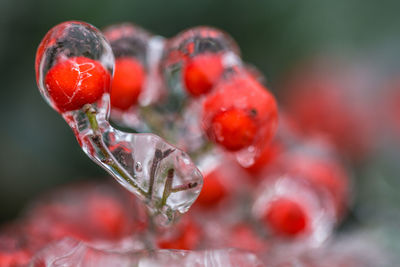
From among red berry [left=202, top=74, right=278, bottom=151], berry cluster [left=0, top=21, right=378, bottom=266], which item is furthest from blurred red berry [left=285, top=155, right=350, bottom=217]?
red berry [left=202, top=74, right=278, bottom=151]

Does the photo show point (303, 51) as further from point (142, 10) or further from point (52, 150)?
point (52, 150)

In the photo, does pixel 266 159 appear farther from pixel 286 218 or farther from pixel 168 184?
pixel 168 184

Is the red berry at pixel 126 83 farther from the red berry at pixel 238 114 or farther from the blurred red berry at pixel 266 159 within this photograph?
the blurred red berry at pixel 266 159

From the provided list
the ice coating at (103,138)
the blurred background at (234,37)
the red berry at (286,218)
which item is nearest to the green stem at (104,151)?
the ice coating at (103,138)

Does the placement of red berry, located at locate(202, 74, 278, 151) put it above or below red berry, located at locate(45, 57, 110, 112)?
below

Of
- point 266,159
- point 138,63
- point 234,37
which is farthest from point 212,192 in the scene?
point 234,37

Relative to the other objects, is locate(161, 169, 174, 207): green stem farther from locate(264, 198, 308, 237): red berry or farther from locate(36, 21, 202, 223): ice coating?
locate(264, 198, 308, 237): red berry

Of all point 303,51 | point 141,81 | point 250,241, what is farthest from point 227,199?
point 303,51

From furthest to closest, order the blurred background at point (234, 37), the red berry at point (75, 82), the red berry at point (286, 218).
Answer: the blurred background at point (234, 37)
the red berry at point (286, 218)
the red berry at point (75, 82)
